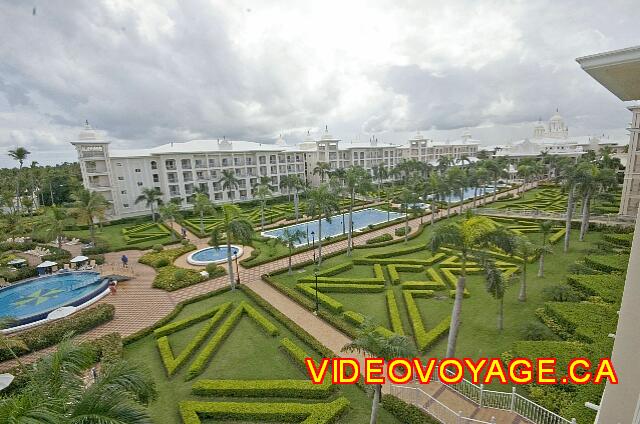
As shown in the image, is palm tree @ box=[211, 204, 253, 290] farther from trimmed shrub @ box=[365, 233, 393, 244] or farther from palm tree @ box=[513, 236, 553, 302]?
palm tree @ box=[513, 236, 553, 302]

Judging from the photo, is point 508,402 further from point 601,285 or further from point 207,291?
point 207,291

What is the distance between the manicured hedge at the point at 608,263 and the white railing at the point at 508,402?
18.0 m

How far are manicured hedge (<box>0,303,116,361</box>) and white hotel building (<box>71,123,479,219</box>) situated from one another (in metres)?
36.4

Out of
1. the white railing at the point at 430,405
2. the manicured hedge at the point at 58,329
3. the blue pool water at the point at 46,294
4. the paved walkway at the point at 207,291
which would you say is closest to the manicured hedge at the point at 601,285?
the paved walkway at the point at 207,291

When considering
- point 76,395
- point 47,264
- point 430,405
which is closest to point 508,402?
point 430,405

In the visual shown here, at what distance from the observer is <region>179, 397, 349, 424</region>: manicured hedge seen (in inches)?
550

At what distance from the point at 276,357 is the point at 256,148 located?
190 ft

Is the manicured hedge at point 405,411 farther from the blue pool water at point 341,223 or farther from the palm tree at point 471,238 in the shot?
the blue pool water at point 341,223

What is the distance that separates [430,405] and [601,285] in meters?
16.2

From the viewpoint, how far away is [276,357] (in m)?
18.3

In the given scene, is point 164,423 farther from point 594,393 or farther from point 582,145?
→ point 582,145

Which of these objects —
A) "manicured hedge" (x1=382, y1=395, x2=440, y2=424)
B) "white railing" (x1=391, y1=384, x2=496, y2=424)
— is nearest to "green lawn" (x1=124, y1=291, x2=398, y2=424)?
"manicured hedge" (x1=382, y1=395, x2=440, y2=424)

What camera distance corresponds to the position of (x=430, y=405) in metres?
13.9

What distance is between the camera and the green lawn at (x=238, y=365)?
14.8 meters
